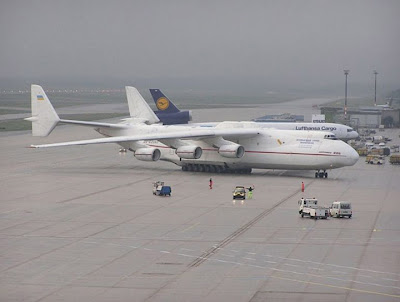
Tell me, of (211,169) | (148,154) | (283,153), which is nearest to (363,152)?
(211,169)

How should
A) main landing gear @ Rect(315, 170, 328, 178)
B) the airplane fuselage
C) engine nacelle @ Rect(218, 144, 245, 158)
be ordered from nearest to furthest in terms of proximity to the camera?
the airplane fuselage, main landing gear @ Rect(315, 170, 328, 178), engine nacelle @ Rect(218, 144, 245, 158)

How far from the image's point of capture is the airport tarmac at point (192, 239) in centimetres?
2464

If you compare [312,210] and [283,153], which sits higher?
[283,153]

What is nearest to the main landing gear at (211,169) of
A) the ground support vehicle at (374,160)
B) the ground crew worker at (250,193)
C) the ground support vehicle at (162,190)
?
the ground crew worker at (250,193)

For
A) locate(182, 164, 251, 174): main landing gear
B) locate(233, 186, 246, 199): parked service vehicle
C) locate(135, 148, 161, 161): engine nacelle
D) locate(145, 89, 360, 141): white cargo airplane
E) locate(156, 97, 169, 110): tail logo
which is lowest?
locate(182, 164, 251, 174): main landing gear

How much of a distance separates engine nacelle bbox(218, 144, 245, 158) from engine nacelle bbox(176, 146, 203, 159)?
1436 millimetres

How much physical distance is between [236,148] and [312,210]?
17587 mm

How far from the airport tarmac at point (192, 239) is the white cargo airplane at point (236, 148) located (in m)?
1.15

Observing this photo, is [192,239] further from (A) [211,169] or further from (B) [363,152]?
(B) [363,152]

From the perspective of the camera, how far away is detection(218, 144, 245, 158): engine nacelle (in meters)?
55.2

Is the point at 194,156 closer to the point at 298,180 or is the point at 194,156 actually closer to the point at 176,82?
the point at 298,180

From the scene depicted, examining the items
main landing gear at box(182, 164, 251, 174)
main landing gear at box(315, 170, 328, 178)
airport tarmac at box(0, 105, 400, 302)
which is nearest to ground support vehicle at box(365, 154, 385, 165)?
airport tarmac at box(0, 105, 400, 302)

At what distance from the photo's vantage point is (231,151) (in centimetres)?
5522

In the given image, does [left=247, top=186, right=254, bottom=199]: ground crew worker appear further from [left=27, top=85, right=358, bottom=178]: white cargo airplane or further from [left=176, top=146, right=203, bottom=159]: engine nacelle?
[left=176, top=146, right=203, bottom=159]: engine nacelle
